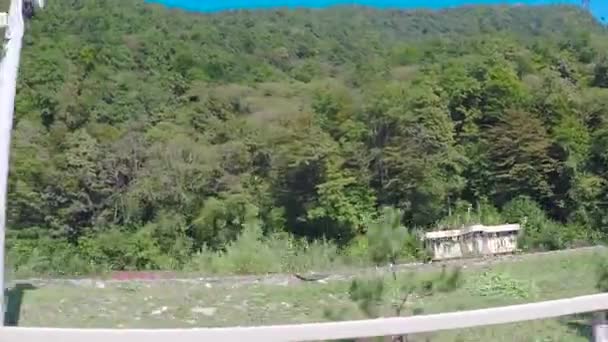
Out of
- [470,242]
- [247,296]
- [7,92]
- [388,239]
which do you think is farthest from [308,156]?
[7,92]

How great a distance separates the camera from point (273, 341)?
135 centimetres

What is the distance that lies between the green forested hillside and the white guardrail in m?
14.6

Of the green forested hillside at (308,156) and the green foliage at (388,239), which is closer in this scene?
the green foliage at (388,239)

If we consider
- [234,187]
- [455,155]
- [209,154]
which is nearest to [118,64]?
[209,154]

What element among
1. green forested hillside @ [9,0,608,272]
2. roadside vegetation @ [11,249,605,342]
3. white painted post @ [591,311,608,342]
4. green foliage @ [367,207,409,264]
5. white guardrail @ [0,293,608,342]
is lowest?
roadside vegetation @ [11,249,605,342]

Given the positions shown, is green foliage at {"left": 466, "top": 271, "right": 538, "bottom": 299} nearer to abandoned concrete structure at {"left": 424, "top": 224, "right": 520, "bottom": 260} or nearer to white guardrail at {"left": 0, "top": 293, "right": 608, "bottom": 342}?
abandoned concrete structure at {"left": 424, "top": 224, "right": 520, "bottom": 260}

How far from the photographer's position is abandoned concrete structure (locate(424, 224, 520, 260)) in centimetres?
1467

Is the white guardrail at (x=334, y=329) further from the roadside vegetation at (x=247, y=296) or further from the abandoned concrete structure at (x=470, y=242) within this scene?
the abandoned concrete structure at (x=470, y=242)

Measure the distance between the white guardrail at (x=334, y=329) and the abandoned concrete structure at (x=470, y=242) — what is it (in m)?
13.2

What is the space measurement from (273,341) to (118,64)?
93.3ft

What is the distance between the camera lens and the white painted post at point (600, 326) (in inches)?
58.5

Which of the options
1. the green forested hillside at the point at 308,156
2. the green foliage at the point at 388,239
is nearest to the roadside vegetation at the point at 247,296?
the green foliage at the point at 388,239

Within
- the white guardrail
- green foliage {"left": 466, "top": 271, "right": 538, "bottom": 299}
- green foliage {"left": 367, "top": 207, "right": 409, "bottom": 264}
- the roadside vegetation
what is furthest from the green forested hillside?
the white guardrail

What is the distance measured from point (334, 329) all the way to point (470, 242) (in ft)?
45.8
